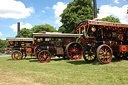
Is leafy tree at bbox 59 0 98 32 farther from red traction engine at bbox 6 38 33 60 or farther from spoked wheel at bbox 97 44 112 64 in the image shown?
spoked wheel at bbox 97 44 112 64

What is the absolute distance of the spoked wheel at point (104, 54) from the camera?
7442 millimetres

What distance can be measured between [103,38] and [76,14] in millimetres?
15146

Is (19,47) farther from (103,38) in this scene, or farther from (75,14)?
(75,14)

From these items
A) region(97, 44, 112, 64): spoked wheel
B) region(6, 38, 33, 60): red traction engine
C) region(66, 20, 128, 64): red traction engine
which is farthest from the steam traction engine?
region(97, 44, 112, 64): spoked wheel

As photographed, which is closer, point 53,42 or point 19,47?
point 53,42

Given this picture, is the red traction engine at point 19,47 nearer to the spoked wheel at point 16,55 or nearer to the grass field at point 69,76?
the spoked wheel at point 16,55

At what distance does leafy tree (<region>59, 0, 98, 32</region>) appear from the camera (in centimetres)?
2217

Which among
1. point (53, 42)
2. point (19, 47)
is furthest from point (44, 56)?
point (19, 47)

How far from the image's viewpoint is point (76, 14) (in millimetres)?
22578

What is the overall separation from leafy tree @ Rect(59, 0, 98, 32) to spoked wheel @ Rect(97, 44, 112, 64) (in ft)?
47.3

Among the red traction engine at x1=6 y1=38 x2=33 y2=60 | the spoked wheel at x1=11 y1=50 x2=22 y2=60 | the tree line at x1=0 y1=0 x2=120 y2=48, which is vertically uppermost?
the tree line at x1=0 y1=0 x2=120 y2=48

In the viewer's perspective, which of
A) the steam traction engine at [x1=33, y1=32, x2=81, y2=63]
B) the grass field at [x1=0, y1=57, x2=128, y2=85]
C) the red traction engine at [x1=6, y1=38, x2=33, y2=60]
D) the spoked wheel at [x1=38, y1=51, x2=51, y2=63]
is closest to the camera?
the grass field at [x1=0, y1=57, x2=128, y2=85]

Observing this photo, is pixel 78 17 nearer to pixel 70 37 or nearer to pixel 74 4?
pixel 74 4

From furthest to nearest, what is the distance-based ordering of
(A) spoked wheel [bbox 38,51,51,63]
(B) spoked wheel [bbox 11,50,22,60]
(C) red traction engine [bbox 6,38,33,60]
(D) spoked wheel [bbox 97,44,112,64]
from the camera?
(C) red traction engine [bbox 6,38,33,60]
(B) spoked wheel [bbox 11,50,22,60]
(A) spoked wheel [bbox 38,51,51,63]
(D) spoked wheel [bbox 97,44,112,64]
